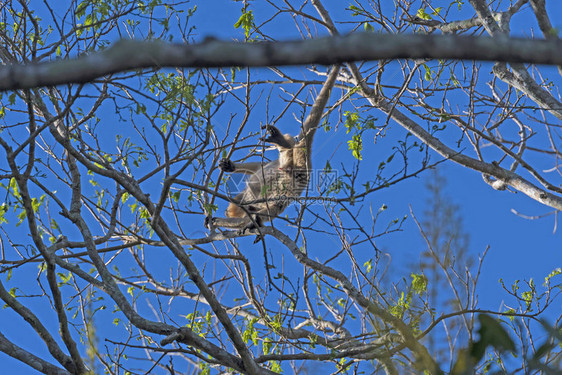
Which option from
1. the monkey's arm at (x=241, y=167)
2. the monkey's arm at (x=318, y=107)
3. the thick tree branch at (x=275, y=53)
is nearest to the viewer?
the thick tree branch at (x=275, y=53)

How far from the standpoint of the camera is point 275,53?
1.71 metres

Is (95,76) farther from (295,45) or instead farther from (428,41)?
(428,41)

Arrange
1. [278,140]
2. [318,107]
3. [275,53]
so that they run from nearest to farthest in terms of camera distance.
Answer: [275,53]
[318,107]
[278,140]

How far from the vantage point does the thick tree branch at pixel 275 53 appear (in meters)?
1.66

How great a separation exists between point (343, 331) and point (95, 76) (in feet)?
19.7

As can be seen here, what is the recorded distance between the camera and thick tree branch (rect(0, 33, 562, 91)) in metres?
1.66

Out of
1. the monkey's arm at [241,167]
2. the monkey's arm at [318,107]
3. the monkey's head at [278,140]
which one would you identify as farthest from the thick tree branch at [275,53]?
the monkey's head at [278,140]

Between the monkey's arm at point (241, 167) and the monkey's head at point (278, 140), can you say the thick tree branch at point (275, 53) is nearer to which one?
the monkey's arm at point (241, 167)

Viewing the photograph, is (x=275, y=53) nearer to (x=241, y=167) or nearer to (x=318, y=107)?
(x=318, y=107)

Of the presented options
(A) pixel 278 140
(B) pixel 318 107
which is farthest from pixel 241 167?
(B) pixel 318 107

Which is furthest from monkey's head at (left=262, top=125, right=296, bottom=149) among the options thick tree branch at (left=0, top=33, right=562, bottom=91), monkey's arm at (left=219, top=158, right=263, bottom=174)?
thick tree branch at (left=0, top=33, right=562, bottom=91)

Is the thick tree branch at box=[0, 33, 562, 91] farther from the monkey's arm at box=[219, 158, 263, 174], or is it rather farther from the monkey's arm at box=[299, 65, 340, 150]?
the monkey's arm at box=[219, 158, 263, 174]

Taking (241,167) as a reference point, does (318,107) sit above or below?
below

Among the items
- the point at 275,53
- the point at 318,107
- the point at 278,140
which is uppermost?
the point at 278,140
